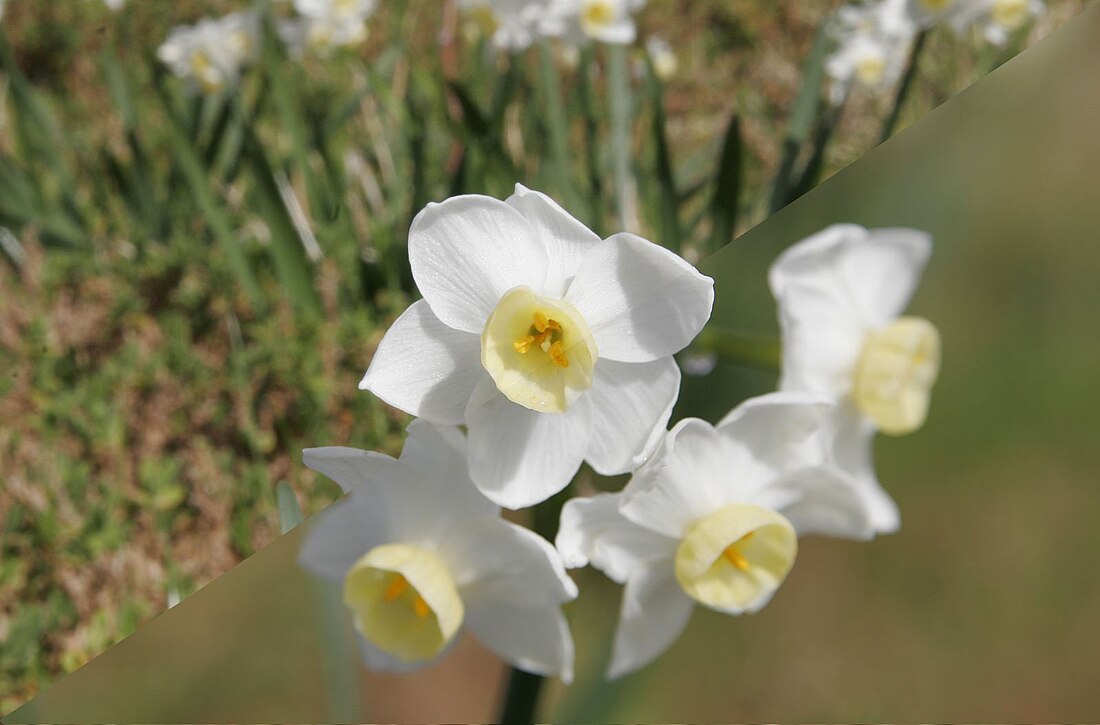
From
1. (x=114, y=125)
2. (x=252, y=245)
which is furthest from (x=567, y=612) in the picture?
(x=114, y=125)

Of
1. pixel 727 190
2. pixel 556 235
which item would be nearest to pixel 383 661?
pixel 556 235

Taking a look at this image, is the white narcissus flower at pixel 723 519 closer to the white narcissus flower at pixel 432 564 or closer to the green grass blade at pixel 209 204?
the white narcissus flower at pixel 432 564

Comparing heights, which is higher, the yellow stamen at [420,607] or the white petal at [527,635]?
the yellow stamen at [420,607]

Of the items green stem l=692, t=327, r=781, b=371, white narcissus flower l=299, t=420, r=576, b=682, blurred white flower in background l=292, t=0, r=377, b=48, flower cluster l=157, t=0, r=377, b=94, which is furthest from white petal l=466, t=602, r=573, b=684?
blurred white flower in background l=292, t=0, r=377, b=48

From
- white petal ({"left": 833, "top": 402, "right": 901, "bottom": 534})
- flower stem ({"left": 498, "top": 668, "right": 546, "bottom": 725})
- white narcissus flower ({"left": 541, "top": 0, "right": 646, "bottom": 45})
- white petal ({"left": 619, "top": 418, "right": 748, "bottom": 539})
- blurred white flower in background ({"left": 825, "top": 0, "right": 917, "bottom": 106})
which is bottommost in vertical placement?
blurred white flower in background ({"left": 825, "top": 0, "right": 917, "bottom": 106})

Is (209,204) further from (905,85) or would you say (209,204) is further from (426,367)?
(426,367)

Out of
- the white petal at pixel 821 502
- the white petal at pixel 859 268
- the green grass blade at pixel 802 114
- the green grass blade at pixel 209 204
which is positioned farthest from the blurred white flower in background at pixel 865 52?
the white petal at pixel 821 502

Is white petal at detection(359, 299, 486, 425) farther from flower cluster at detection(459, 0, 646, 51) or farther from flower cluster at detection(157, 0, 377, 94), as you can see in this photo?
flower cluster at detection(157, 0, 377, 94)

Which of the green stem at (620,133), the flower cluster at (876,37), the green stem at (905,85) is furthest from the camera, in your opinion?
the green stem at (620,133)
